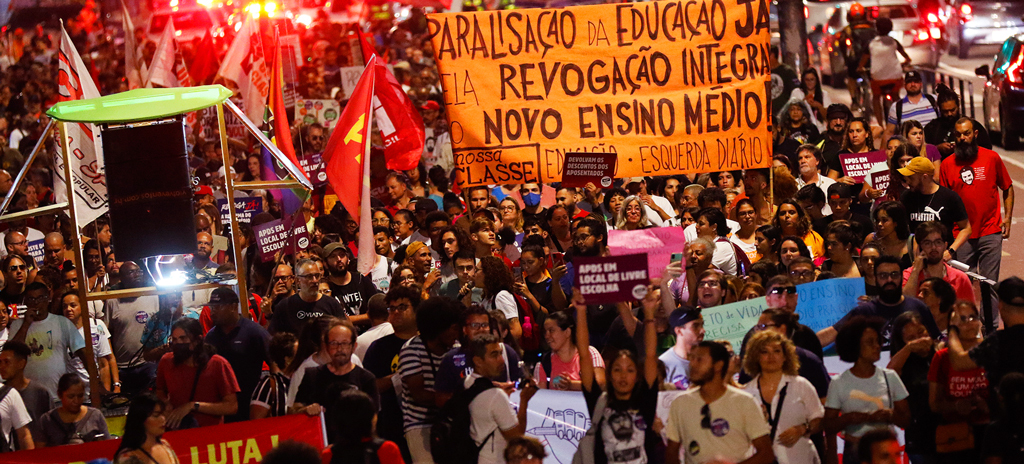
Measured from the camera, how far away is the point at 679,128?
11.7m

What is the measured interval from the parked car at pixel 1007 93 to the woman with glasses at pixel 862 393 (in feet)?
41.0

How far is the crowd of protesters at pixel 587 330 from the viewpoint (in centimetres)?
707

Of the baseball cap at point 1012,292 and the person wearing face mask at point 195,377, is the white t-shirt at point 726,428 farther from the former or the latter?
the person wearing face mask at point 195,377

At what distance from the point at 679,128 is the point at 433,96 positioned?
30.7 ft

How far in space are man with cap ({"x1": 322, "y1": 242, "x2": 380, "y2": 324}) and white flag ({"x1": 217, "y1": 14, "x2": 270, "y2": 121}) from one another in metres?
5.97

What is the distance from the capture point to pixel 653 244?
805 cm

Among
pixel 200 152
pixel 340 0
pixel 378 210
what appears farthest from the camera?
pixel 340 0

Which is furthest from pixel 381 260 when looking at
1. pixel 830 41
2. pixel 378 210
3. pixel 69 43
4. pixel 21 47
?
pixel 21 47

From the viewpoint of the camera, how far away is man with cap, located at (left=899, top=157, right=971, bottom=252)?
10.8 meters

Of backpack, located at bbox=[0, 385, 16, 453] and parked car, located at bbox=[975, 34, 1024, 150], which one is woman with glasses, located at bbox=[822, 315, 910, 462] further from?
parked car, located at bbox=[975, 34, 1024, 150]

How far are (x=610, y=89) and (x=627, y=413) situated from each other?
17.2 feet

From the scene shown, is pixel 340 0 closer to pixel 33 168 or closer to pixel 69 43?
pixel 33 168

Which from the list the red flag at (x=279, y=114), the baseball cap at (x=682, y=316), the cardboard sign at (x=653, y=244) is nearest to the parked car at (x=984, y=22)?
the red flag at (x=279, y=114)

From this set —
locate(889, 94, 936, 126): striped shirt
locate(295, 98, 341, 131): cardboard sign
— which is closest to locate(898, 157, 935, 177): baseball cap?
locate(889, 94, 936, 126): striped shirt
